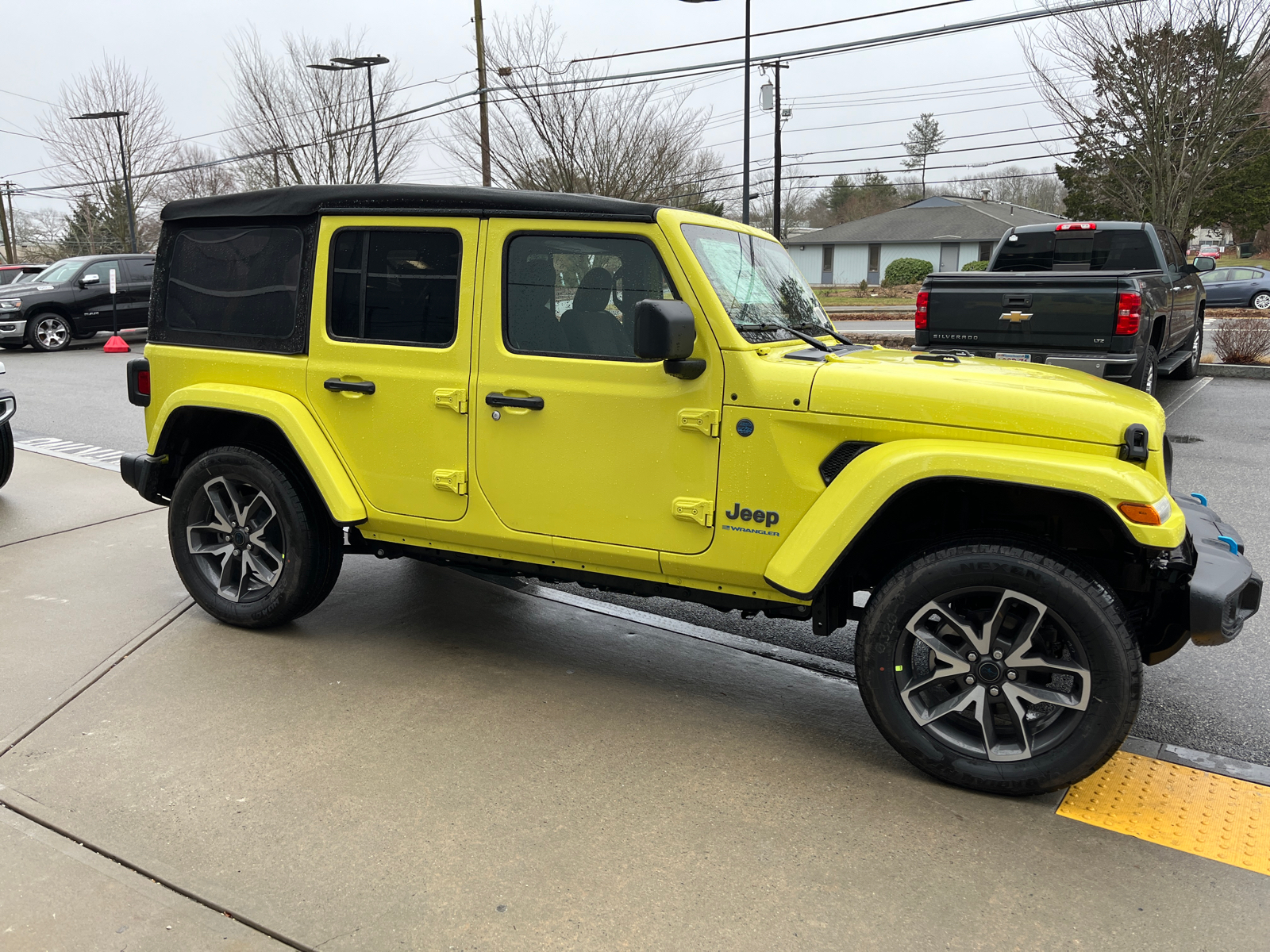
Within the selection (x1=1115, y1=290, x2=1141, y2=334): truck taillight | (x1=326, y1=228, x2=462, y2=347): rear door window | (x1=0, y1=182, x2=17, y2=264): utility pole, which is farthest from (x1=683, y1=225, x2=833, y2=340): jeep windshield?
(x1=0, y1=182, x2=17, y2=264): utility pole

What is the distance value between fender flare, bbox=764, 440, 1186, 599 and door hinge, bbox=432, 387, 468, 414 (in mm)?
1375

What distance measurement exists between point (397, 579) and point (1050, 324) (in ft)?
19.1

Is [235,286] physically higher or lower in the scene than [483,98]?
lower

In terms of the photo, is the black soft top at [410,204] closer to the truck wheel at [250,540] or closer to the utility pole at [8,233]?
the truck wheel at [250,540]

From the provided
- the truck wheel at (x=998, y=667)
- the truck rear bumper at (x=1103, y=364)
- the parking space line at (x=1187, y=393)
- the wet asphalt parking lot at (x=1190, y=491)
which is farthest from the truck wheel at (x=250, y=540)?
the parking space line at (x=1187, y=393)

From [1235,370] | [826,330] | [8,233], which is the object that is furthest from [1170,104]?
[8,233]

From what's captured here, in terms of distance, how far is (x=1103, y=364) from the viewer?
Result: 8.09m

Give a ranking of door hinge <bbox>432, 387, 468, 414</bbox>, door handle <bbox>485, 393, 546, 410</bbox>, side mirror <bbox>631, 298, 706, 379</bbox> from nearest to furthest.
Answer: side mirror <bbox>631, 298, 706, 379</bbox> < door handle <bbox>485, 393, 546, 410</bbox> < door hinge <bbox>432, 387, 468, 414</bbox>

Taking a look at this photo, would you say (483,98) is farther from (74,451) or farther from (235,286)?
(235,286)

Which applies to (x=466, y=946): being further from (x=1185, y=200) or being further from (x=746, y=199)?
(x=746, y=199)

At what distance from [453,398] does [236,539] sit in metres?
1.41

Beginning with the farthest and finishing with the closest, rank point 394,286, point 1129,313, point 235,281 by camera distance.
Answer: point 1129,313
point 235,281
point 394,286

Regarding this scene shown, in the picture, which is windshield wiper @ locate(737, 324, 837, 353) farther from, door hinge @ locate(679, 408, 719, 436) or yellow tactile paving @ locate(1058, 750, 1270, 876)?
yellow tactile paving @ locate(1058, 750, 1270, 876)

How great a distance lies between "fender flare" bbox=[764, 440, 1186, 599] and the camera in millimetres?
2861
